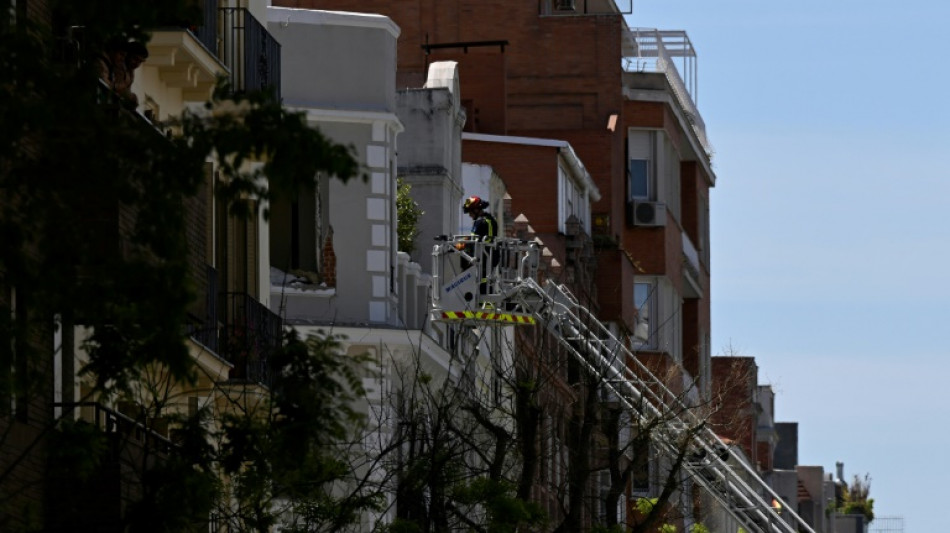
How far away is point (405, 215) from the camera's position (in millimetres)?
52406

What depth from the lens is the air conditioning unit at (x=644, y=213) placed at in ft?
265

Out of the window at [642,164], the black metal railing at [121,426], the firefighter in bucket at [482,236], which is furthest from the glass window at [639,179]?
the black metal railing at [121,426]

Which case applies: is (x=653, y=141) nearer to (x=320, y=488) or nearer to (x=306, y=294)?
(x=306, y=294)

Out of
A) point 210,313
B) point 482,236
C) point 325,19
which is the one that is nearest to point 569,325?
point 482,236

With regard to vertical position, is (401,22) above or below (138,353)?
above

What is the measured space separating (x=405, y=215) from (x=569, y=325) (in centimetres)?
501

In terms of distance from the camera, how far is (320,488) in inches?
1216

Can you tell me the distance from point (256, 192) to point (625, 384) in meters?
37.2

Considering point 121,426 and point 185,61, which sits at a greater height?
point 185,61

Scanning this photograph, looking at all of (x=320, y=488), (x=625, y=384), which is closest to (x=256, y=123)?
(x=320, y=488)

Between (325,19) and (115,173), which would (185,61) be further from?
(325,19)

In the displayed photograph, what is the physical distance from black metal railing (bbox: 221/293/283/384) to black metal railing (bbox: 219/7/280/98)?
2.26m

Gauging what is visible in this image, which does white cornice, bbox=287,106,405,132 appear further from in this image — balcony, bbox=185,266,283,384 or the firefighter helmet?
balcony, bbox=185,266,283,384

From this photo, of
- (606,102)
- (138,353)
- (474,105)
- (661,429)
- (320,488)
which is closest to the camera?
(138,353)
